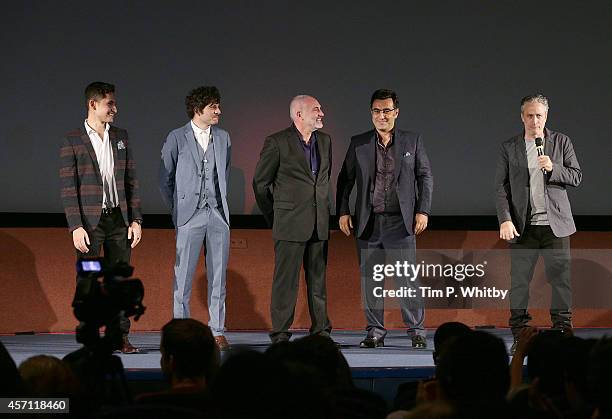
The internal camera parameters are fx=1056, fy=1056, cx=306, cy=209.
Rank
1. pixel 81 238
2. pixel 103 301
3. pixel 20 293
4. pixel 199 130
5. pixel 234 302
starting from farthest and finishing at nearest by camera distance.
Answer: pixel 234 302 → pixel 20 293 → pixel 199 130 → pixel 81 238 → pixel 103 301

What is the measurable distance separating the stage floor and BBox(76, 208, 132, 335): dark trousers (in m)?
0.38

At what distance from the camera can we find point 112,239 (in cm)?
513

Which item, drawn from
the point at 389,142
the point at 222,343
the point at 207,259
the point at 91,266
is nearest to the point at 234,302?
the point at 207,259

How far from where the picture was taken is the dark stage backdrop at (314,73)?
20.0ft

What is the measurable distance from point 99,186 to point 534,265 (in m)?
2.23

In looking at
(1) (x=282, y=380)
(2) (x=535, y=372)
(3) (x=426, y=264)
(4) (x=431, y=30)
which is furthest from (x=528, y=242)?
(1) (x=282, y=380)

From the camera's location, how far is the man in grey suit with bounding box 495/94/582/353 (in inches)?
211

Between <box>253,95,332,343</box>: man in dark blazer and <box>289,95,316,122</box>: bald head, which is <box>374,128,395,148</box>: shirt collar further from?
<box>289,95,316,122</box>: bald head

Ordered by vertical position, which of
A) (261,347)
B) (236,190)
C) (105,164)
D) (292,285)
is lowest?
(261,347)

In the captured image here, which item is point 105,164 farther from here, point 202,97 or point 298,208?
point 298,208

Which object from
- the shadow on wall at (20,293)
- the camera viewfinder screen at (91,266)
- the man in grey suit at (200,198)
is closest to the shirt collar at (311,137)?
the man in grey suit at (200,198)

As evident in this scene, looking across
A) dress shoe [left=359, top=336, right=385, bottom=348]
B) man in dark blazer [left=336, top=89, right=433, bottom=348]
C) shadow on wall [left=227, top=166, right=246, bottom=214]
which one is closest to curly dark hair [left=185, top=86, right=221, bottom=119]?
man in dark blazer [left=336, top=89, right=433, bottom=348]

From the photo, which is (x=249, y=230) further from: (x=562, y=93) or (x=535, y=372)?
(x=535, y=372)

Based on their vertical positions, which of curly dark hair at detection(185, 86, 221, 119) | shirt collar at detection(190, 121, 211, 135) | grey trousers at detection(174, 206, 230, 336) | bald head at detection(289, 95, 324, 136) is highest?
curly dark hair at detection(185, 86, 221, 119)
